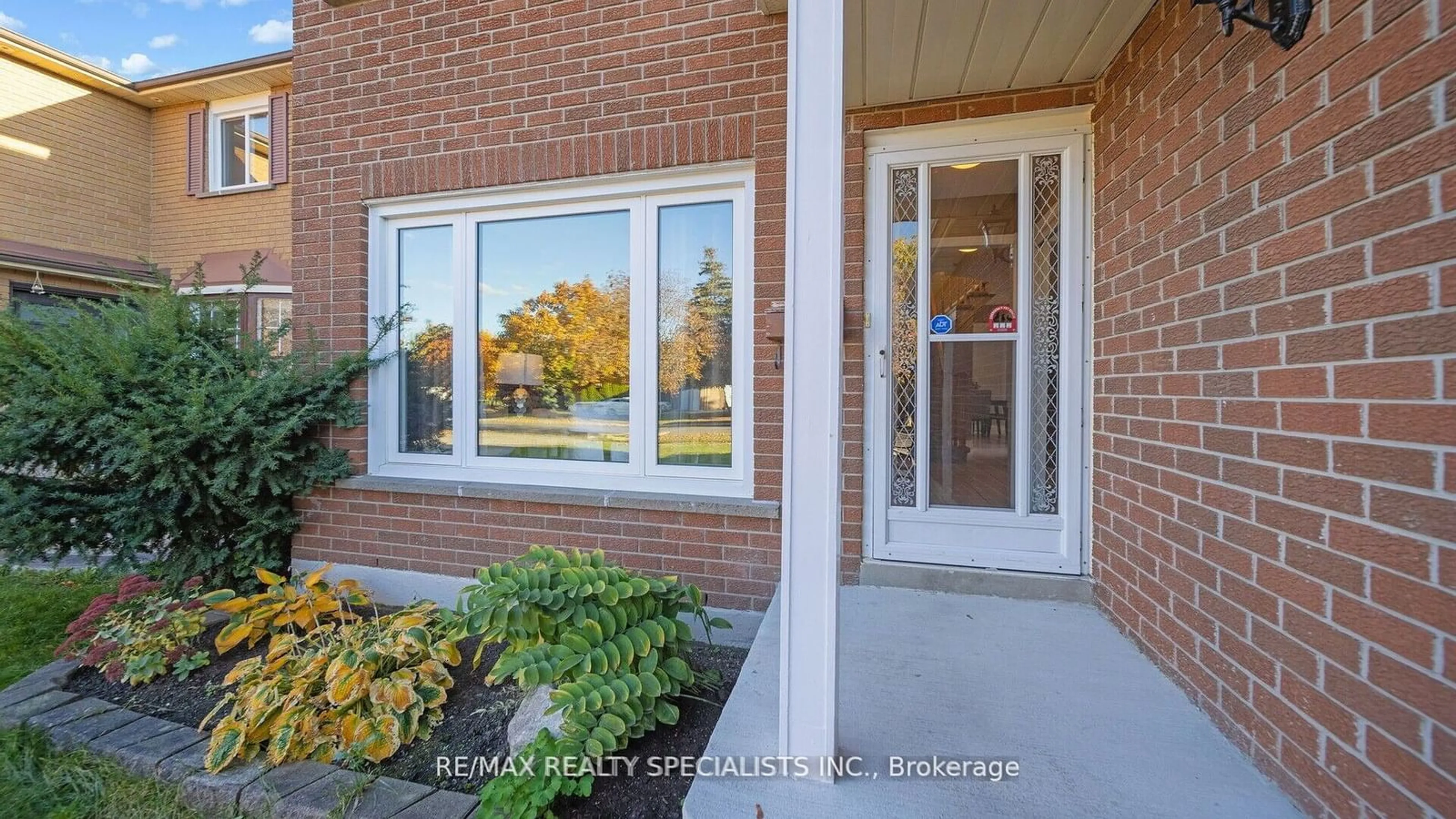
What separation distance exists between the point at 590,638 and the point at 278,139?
29.5 ft

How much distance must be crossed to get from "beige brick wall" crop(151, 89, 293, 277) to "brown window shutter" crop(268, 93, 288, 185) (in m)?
0.15

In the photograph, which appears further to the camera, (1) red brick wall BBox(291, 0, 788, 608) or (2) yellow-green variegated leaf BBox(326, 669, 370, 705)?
(1) red brick wall BBox(291, 0, 788, 608)

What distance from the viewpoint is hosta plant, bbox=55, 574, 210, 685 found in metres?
2.59

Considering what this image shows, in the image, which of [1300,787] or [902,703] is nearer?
[1300,787]

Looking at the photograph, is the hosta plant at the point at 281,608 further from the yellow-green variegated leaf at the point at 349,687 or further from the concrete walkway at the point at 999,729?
the concrete walkway at the point at 999,729

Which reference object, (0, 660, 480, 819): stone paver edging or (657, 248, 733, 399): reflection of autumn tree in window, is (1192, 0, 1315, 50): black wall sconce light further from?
(0, 660, 480, 819): stone paver edging

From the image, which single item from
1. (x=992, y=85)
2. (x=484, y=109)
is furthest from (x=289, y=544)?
(x=992, y=85)

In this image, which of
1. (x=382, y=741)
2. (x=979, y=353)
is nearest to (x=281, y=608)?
(x=382, y=741)

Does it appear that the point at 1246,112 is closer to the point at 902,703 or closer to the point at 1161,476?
the point at 1161,476

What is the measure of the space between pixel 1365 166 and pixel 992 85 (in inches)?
62.8

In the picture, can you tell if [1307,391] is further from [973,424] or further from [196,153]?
[196,153]

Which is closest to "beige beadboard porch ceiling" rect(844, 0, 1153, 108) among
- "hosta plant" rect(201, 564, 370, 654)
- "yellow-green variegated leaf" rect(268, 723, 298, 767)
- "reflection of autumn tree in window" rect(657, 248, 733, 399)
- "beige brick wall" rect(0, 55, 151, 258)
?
"reflection of autumn tree in window" rect(657, 248, 733, 399)

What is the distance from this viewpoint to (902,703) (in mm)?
1780

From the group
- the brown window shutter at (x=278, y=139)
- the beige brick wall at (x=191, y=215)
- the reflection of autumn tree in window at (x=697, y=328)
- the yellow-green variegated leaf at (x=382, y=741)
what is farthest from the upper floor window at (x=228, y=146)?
the yellow-green variegated leaf at (x=382, y=741)
